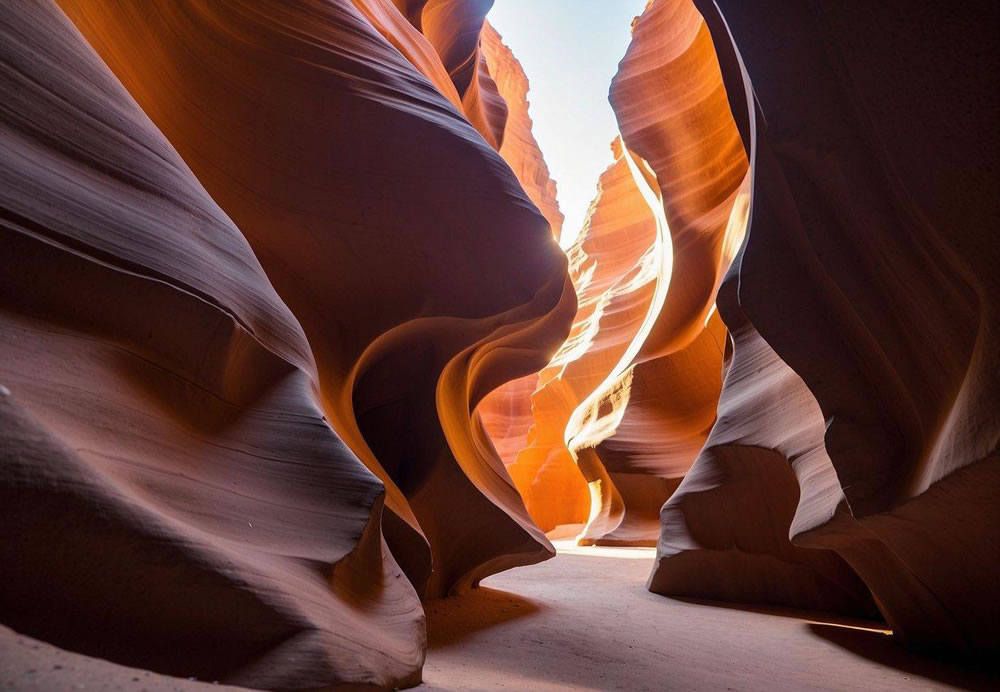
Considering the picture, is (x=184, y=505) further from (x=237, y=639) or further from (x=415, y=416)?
(x=415, y=416)

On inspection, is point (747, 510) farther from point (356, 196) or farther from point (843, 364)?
point (356, 196)

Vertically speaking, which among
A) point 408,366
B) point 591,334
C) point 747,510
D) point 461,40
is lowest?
point 591,334

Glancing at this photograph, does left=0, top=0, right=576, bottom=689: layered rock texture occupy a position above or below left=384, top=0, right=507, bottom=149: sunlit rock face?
below

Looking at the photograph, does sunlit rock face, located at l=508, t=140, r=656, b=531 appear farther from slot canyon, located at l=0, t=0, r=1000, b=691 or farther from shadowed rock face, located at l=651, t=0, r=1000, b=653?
shadowed rock face, located at l=651, t=0, r=1000, b=653

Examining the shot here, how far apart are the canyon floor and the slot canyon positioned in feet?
0.12

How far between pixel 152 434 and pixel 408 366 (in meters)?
3.02

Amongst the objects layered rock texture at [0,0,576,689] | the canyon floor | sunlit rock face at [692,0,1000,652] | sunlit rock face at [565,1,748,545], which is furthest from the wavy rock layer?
sunlit rock face at [565,1,748,545]

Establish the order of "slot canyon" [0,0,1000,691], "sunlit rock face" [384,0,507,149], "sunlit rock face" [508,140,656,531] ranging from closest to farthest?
"slot canyon" [0,0,1000,691] < "sunlit rock face" [384,0,507,149] < "sunlit rock face" [508,140,656,531]

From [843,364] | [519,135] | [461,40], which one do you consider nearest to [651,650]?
[843,364]

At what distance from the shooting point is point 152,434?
1802 mm

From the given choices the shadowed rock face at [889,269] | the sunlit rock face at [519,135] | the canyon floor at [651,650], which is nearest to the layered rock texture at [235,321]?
the canyon floor at [651,650]

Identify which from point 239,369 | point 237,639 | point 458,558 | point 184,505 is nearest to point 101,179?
point 239,369

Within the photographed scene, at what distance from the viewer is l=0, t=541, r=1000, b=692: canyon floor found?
264 centimetres

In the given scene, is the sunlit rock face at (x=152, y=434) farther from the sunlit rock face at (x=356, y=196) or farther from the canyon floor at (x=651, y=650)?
the sunlit rock face at (x=356, y=196)
